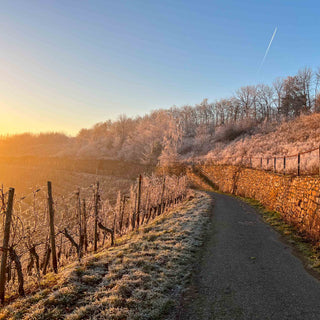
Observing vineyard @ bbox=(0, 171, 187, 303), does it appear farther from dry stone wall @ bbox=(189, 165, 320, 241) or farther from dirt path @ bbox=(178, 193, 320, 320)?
dry stone wall @ bbox=(189, 165, 320, 241)

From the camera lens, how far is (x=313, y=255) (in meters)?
6.30

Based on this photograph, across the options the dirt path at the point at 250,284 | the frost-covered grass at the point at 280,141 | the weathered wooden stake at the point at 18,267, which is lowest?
the dirt path at the point at 250,284

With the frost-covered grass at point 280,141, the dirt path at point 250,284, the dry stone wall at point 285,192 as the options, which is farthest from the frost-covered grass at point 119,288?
the frost-covered grass at point 280,141

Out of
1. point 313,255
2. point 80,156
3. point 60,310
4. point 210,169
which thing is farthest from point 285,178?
point 80,156

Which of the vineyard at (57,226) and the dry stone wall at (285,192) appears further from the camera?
the dry stone wall at (285,192)

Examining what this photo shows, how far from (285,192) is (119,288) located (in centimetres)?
968

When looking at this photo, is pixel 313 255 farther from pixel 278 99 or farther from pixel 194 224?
pixel 278 99

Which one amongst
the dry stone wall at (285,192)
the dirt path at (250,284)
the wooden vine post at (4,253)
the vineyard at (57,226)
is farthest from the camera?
the dry stone wall at (285,192)

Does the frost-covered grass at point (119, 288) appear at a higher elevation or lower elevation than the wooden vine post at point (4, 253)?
lower

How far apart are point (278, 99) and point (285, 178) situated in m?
52.8

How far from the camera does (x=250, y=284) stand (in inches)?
190

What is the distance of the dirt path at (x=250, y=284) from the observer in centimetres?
387

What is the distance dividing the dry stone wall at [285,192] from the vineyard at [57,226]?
5.51 meters

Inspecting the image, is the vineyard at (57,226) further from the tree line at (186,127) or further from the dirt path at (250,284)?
the tree line at (186,127)
